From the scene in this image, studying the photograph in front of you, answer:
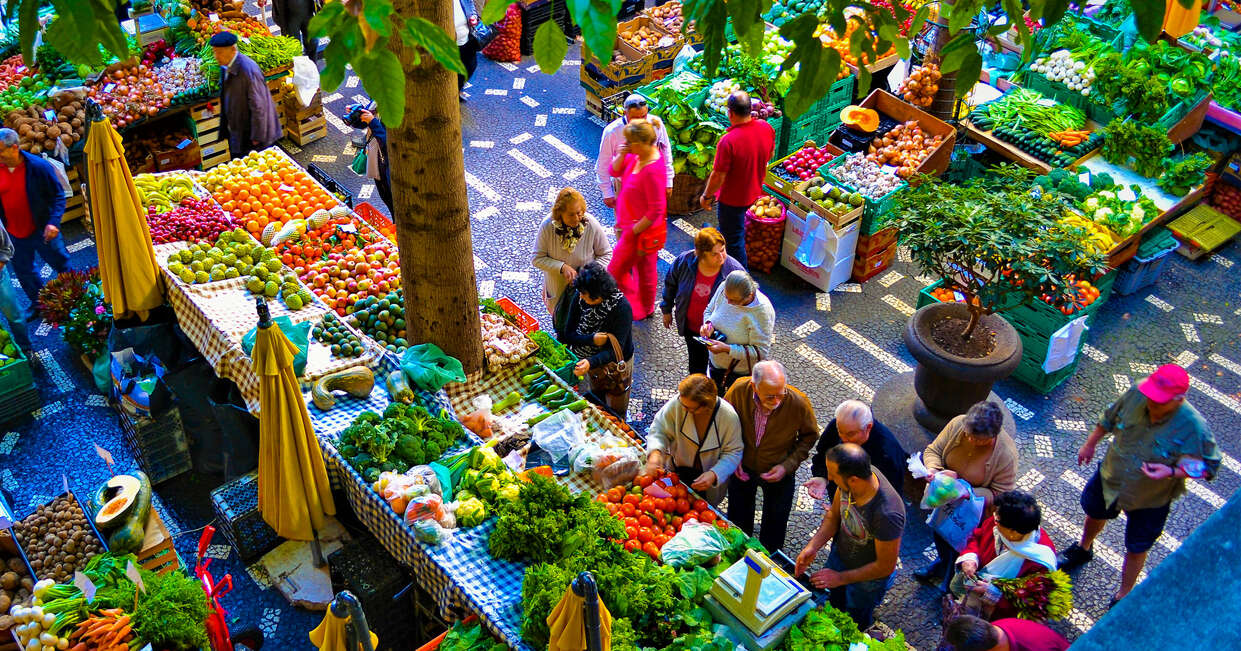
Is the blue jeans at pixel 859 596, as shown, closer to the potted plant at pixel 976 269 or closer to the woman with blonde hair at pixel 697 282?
the potted plant at pixel 976 269

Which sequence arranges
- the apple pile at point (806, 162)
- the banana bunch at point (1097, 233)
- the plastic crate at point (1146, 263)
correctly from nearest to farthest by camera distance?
1. the banana bunch at point (1097, 233)
2. the plastic crate at point (1146, 263)
3. the apple pile at point (806, 162)

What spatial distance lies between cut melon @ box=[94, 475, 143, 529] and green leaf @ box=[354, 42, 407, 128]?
388 cm

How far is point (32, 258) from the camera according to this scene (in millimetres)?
8336

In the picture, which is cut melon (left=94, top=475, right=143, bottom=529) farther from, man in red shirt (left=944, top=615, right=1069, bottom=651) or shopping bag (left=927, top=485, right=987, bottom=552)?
shopping bag (left=927, top=485, right=987, bottom=552)

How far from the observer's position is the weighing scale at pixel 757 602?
5.11 m

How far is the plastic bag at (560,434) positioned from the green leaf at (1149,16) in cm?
390

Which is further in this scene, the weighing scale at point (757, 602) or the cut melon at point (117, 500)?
the cut melon at point (117, 500)

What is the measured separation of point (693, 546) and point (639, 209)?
3247mm

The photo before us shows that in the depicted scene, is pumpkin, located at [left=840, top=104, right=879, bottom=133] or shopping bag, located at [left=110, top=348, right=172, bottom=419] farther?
pumpkin, located at [left=840, top=104, right=879, bottom=133]

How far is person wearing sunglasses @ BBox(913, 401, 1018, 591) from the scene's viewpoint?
5.70m

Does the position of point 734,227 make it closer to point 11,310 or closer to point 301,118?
point 301,118

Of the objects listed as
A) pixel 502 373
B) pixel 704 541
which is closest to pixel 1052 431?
pixel 704 541

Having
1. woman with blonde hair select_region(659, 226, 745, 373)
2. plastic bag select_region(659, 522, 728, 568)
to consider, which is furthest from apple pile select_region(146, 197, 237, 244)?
plastic bag select_region(659, 522, 728, 568)

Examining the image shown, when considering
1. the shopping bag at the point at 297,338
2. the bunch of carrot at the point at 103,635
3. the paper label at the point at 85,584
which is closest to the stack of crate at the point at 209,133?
the shopping bag at the point at 297,338
